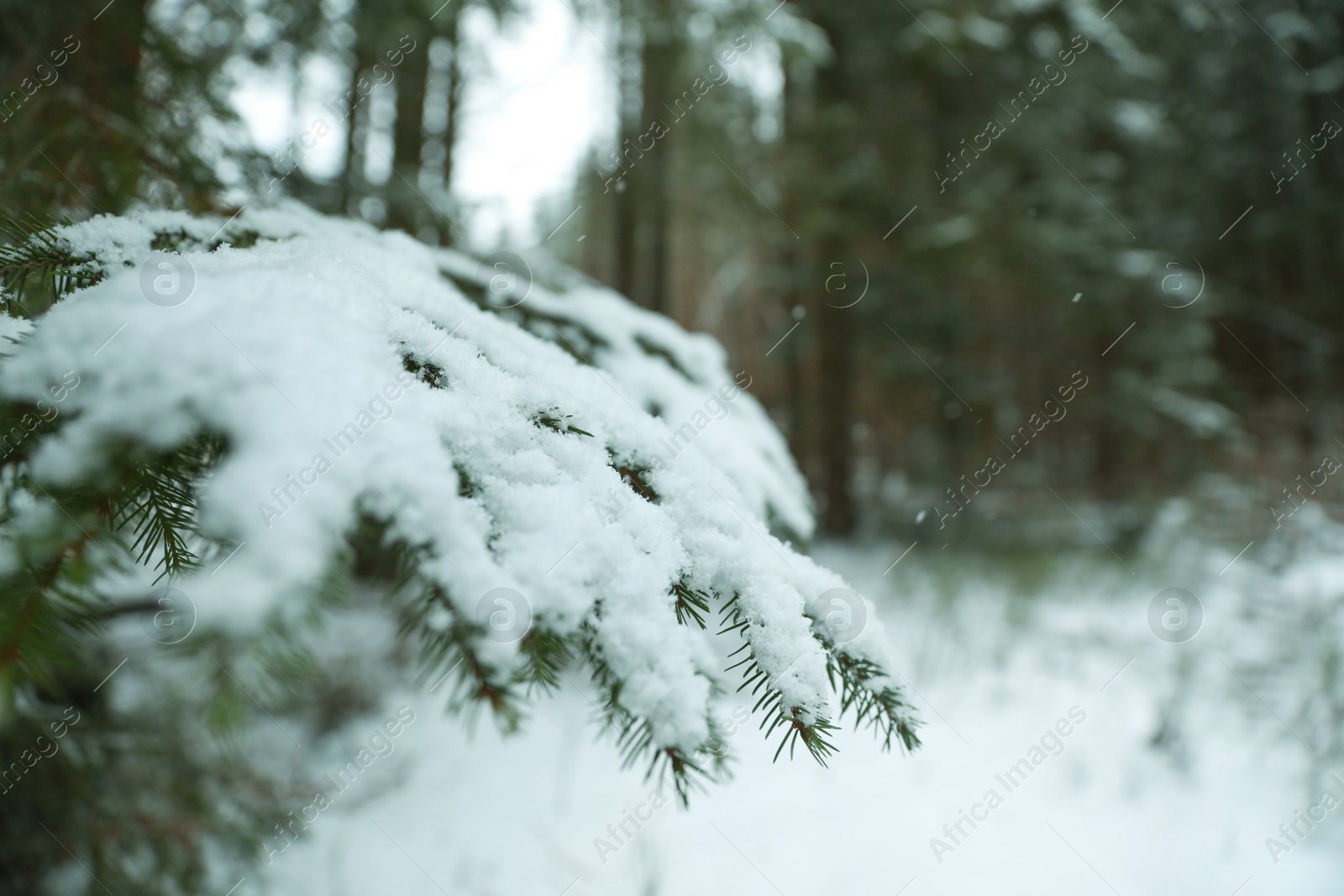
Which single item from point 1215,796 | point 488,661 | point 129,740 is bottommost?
point 129,740

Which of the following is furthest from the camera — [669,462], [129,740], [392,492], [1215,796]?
[1215,796]

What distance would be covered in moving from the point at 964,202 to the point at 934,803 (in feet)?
17.9

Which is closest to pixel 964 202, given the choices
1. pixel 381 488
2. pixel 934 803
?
pixel 934 803

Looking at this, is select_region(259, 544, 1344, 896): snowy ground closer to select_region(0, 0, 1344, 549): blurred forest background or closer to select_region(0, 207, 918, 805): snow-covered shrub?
select_region(0, 207, 918, 805): snow-covered shrub

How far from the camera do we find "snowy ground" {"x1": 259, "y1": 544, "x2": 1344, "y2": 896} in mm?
2129

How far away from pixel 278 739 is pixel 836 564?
4213mm

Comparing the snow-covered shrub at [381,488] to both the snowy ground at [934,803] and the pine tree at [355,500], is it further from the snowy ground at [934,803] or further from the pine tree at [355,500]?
the snowy ground at [934,803]

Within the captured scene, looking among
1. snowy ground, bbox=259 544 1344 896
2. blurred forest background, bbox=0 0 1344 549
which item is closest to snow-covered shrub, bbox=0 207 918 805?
snowy ground, bbox=259 544 1344 896

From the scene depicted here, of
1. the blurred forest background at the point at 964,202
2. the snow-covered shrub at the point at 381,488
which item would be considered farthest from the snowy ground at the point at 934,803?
the blurred forest background at the point at 964,202

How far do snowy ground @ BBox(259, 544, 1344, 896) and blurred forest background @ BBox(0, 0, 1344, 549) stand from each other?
2302 mm

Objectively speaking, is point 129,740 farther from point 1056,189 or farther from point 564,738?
point 1056,189

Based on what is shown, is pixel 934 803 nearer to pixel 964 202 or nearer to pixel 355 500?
pixel 355 500

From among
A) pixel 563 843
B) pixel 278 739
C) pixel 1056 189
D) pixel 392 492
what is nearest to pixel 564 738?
pixel 563 843

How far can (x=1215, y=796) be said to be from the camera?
2.52m
